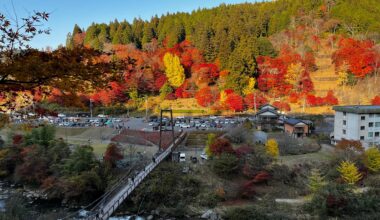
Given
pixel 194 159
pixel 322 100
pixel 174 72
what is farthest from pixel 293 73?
pixel 194 159

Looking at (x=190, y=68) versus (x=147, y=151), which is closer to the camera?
(x=147, y=151)

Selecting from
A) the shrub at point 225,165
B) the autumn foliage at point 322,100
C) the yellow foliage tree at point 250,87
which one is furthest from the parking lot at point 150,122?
the shrub at point 225,165

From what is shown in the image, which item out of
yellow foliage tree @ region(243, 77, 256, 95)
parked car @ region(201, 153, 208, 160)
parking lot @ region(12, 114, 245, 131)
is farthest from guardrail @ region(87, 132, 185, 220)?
yellow foliage tree @ region(243, 77, 256, 95)

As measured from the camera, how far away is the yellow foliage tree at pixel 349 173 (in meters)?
14.1

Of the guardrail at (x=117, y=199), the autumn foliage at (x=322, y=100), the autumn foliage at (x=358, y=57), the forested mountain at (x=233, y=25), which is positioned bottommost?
the guardrail at (x=117, y=199)

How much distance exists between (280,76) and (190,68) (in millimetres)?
10058

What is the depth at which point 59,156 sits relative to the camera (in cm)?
1712

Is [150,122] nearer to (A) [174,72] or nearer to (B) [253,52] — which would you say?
(A) [174,72]

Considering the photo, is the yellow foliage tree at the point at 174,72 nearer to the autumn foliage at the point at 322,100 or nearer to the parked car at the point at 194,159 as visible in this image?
the autumn foliage at the point at 322,100

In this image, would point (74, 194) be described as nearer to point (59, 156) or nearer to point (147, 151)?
point (59, 156)

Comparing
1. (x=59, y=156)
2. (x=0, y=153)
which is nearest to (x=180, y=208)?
(x=59, y=156)

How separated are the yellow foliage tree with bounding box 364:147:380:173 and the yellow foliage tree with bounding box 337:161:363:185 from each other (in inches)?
33.5

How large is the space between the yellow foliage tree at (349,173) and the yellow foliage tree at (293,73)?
1542cm

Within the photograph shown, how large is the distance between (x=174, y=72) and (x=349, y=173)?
70.6ft
